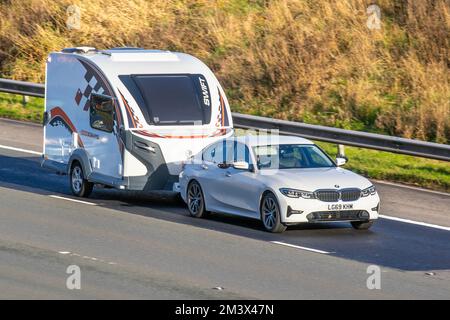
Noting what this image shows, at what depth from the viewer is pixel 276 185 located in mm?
17547

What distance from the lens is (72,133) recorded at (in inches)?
854

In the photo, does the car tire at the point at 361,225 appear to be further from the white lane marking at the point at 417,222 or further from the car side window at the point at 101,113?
the car side window at the point at 101,113

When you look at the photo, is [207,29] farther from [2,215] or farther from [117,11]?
[2,215]

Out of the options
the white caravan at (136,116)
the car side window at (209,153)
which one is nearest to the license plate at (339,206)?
the car side window at (209,153)

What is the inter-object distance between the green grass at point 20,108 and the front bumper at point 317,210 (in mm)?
13910

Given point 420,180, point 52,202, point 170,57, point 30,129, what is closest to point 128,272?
point 52,202

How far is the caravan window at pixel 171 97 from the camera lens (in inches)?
795

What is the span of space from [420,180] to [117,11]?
16.6 metres

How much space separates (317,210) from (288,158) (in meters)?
1.44

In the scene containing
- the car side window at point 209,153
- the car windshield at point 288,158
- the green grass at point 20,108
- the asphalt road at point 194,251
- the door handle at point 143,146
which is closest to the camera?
the asphalt road at point 194,251

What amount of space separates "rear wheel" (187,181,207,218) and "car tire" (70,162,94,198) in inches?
97.0
